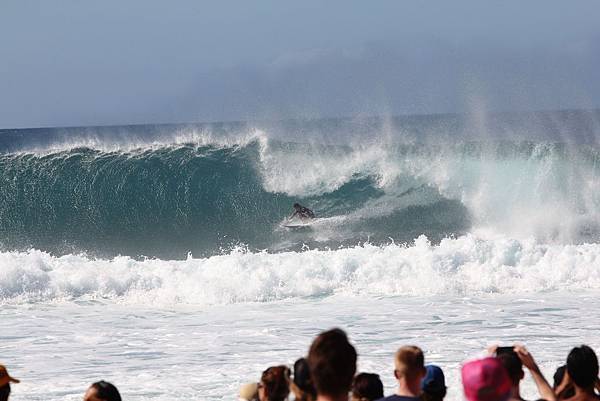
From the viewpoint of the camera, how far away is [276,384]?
4.08 meters

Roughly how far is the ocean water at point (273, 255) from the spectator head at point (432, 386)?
11.9ft

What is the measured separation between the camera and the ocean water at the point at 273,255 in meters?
10.4

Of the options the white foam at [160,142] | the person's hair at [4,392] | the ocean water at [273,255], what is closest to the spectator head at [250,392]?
the person's hair at [4,392]

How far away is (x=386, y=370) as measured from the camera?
9000 millimetres

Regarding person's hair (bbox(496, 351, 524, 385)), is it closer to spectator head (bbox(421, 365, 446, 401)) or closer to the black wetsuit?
spectator head (bbox(421, 365, 446, 401))

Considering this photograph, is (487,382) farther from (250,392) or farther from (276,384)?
(250,392)

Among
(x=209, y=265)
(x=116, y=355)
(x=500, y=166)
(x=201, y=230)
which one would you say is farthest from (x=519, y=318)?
(x=500, y=166)

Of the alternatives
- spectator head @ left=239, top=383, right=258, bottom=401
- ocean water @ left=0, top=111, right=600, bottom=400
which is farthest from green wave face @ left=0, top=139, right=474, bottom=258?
spectator head @ left=239, top=383, right=258, bottom=401

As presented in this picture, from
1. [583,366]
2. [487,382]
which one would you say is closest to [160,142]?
[583,366]

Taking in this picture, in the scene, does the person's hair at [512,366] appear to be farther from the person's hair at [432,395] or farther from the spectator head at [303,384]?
the spectator head at [303,384]

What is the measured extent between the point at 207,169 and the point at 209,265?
34.9 ft

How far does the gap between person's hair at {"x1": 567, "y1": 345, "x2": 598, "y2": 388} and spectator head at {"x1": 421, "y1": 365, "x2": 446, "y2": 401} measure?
2.03ft

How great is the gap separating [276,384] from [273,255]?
1293 cm

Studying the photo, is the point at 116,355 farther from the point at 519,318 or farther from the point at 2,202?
the point at 2,202
